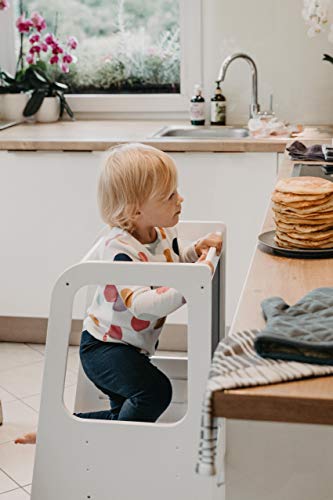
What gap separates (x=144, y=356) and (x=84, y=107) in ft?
7.23

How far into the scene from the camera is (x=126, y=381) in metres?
2.05

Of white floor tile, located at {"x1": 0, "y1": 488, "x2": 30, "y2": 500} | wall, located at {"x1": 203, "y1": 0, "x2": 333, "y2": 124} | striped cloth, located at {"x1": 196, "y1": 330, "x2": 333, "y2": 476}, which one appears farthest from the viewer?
wall, located at {"x1": 203, "y1": 0, "x2": 333, "y2": 124}

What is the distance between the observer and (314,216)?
166 centimetres

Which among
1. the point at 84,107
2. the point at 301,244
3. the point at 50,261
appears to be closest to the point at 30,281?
the point at 50,261

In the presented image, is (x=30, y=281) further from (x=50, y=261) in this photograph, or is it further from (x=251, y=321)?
(x=251, y=321)

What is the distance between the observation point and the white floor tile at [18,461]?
257 cm

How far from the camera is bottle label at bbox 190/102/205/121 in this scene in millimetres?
3797

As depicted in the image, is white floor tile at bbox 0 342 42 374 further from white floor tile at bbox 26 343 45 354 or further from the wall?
the wall

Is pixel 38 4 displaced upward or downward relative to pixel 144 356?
upward

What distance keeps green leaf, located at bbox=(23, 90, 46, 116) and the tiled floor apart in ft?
3.28

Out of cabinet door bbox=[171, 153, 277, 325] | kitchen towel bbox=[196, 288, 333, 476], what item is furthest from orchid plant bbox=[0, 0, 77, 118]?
kitchen towel bbox=[196, 288, 333, 476]

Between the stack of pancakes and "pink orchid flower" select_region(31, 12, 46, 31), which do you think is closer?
the stack of pancakes

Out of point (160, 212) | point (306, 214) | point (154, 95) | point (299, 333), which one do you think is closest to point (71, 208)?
point (154, 95)

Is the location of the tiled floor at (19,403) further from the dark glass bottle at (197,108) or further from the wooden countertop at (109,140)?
the dark glass bottle at (197,108)
